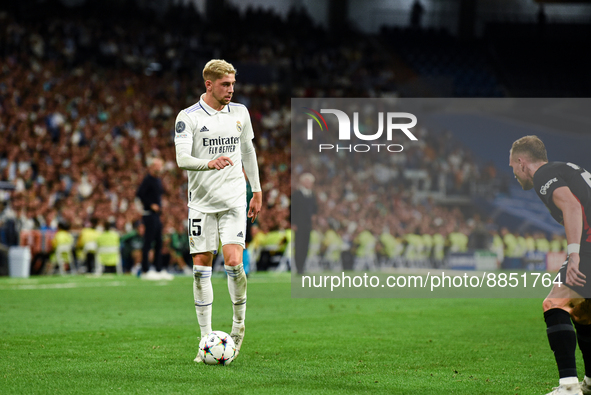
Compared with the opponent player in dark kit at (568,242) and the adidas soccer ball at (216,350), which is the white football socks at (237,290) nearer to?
the adidas soccer ball at (216,350)

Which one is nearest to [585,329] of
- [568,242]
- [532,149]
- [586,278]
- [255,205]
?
[586,278]

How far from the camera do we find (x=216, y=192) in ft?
21.1

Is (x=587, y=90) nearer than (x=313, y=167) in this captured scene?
No

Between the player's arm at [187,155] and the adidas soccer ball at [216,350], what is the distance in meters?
1.40

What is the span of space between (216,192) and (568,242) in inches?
119

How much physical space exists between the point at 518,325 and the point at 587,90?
3203 centimetres

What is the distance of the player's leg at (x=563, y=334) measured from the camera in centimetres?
475

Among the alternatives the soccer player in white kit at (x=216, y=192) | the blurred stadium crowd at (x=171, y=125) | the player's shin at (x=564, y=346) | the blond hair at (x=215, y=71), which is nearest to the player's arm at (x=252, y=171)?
the soccer player in white kit at (x=216, y=192)

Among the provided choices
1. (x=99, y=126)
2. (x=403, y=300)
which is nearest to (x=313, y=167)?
(x=99, y=126)

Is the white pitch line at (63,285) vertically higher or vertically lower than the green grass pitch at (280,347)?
lower

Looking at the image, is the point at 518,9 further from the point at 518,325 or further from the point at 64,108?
the point at 518,325

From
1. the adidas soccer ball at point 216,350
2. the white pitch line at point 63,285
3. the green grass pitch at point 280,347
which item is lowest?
the white pitch line at point 63,285

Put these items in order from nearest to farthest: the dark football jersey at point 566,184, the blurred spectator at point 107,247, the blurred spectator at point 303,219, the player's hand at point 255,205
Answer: the dark football jersey at point 566,184
the player's hand at point 255,205
the blurred spectator at point 303,219
the blurred spectator at point 107,247

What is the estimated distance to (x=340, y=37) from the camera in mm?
39562
